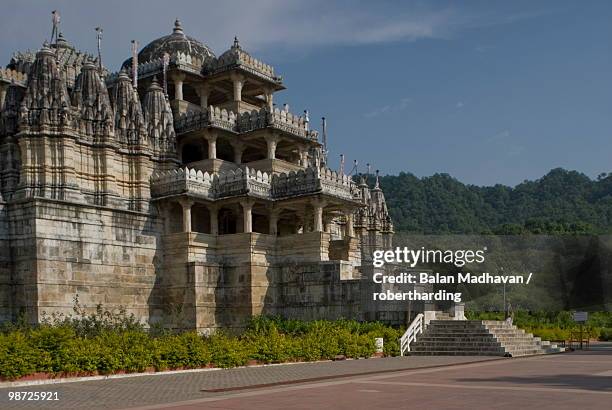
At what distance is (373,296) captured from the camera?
35000 mm

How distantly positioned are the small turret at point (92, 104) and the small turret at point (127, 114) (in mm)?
808

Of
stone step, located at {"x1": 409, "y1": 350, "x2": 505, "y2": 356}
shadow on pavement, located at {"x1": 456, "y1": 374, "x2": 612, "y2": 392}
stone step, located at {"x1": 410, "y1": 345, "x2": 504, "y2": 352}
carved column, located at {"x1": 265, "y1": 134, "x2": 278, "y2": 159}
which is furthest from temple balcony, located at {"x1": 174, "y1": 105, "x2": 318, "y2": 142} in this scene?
shadow on pavement, located at {"x1": 456, "y1": 374, "x2": 612, "y2": 392}

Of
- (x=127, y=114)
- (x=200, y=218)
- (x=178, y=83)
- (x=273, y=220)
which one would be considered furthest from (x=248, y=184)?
(x=178, y=83)

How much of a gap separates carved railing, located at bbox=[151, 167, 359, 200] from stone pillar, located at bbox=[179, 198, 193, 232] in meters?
0.48

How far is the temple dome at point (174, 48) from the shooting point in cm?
4512

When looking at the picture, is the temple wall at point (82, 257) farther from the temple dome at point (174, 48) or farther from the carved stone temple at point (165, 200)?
the temple dome at point (174, 48)

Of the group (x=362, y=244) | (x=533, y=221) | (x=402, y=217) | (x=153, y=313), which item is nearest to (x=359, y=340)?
(x=153, y=313)

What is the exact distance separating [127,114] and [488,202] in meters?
141

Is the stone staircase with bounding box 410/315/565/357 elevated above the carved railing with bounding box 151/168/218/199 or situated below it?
below

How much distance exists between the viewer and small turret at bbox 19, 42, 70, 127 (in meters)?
34.1

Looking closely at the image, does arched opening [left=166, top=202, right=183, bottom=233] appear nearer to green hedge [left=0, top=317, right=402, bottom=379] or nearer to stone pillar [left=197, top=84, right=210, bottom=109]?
stone pillar [left=197, top=84, right=210, bottom=109]

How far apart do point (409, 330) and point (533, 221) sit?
282 ft

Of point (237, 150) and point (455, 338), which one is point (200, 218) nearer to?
point (237, 150)

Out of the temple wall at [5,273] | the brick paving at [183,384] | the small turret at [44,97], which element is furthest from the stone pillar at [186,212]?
the brick paving at [183,384]
